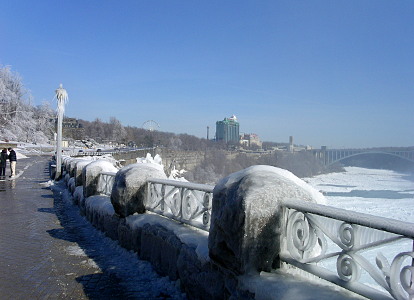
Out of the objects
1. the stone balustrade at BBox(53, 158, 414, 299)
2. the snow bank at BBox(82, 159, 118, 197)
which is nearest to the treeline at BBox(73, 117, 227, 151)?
the snow bank at BBox(82, 159, 118, 197)

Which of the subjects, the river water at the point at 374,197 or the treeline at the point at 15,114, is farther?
the treeline at the point at 15,114

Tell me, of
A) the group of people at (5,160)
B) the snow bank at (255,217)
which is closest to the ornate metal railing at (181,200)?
the snow bank at (255,217)

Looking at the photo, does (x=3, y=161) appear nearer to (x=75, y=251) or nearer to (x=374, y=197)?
(x=75, y=251)

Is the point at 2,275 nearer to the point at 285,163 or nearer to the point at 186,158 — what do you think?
the point at 186,158

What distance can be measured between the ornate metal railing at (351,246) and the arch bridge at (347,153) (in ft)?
246

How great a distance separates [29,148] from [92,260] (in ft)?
179

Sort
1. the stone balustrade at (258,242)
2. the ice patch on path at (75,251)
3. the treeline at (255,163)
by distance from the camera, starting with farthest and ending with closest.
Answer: the treeline at (255,163), the ice patch on path at (75,251), the stone balustrade at (258,242)

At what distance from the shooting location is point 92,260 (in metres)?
4.82

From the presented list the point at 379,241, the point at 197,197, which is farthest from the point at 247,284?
the point at 197,197

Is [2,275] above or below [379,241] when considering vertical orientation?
below

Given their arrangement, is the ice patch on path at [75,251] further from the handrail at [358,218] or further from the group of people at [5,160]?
the group of people at [5,160]

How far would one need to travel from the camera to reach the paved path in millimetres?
3684

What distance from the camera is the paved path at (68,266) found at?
3.68 meters

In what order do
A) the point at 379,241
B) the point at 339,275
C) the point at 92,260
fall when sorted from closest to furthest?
the point at 379,241, the point at 339,275, the point at 92,260
